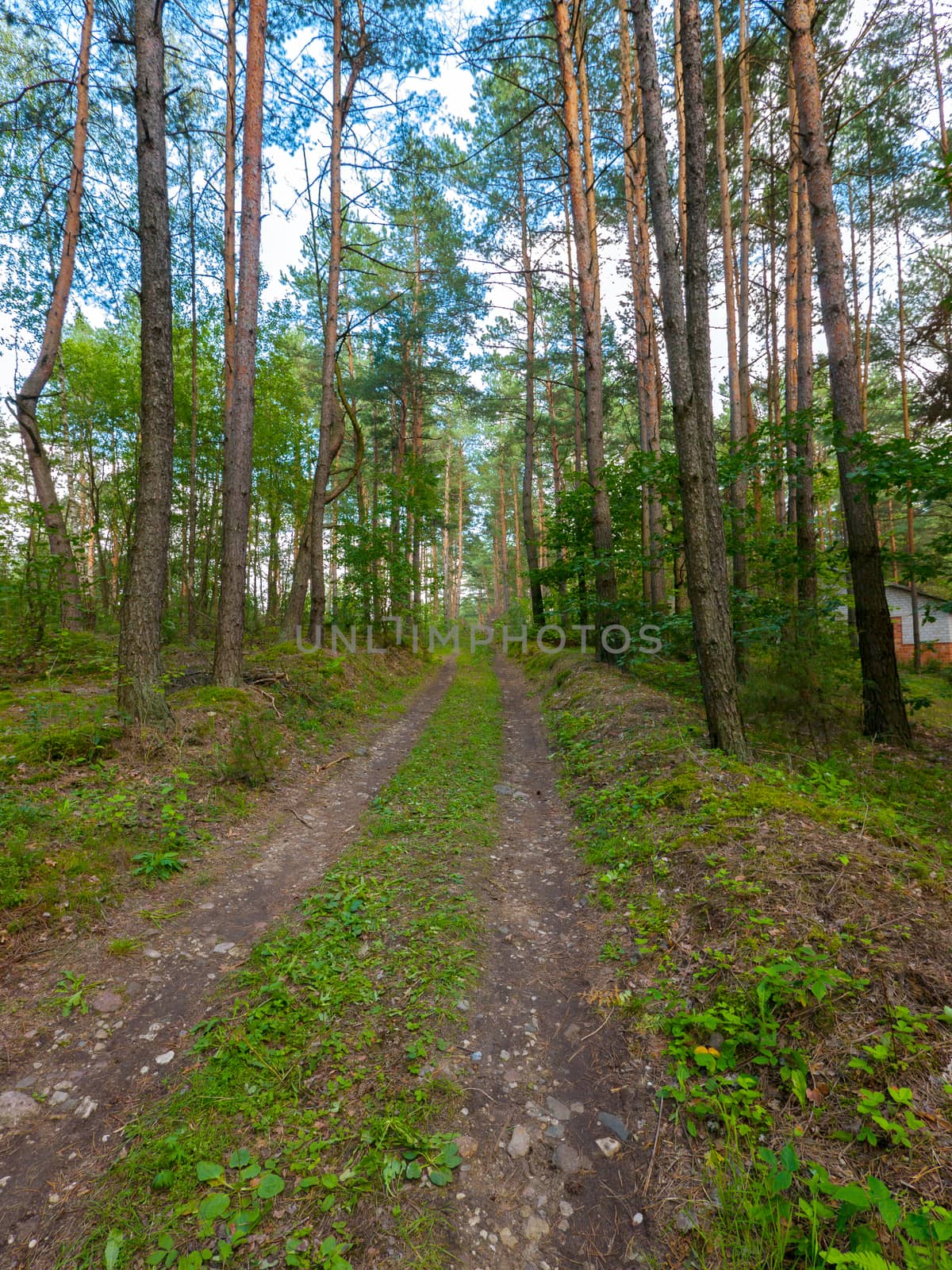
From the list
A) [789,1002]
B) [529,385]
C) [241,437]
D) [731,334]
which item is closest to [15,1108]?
[789,1002]

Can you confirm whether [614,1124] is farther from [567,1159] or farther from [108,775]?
[108,775]

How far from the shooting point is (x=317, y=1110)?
2.35 metres

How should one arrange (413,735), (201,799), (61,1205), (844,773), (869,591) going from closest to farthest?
(61,1205) → (201,799) → (844,773) → (869,591) → (413,735)

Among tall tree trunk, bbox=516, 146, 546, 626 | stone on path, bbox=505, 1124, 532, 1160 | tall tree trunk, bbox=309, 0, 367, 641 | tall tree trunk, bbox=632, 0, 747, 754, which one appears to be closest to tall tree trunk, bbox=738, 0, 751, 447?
tall tree trunk, bbox=516, 146, 546, 626

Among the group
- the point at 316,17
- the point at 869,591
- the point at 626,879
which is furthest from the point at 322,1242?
the point at 316,17

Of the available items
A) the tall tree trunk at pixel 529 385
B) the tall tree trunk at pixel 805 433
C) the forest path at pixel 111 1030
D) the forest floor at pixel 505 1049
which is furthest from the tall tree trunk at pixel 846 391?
the tall tree trunk at pixel 529 385

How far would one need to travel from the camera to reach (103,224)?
10.8 m

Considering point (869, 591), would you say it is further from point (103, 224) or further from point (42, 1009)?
point (103, 224)

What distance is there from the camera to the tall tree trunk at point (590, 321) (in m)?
11.2

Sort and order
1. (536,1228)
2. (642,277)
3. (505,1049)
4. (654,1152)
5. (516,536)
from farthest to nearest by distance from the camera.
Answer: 1. (516,536)
2. (642,277)
3. (505,1049)
4. (654,1152)
5. (536,1228)

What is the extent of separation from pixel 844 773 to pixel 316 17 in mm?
16853

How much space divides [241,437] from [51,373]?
16.8ft

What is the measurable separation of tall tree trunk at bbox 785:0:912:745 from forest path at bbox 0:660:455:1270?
285 inches

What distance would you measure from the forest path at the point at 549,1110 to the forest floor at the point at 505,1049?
0.04 ft
